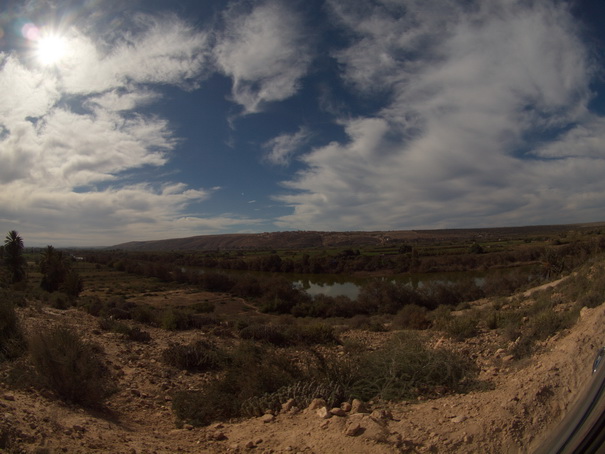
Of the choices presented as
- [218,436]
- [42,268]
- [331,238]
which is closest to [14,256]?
[42,268]

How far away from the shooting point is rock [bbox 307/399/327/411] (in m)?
4.89

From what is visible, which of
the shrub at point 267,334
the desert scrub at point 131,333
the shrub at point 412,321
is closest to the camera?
the desert scrub at point 131,333

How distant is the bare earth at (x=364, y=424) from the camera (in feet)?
11.9

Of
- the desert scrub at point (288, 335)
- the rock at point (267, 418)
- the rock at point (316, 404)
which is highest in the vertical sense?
the rock at point (316, 404)

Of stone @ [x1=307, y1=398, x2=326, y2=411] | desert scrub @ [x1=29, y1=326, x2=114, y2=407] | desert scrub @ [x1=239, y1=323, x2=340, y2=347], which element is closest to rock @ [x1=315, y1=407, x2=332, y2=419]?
stone @ [x1=307, y1=398, x2=326, y2=411]

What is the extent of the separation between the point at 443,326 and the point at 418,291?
13.5 meters

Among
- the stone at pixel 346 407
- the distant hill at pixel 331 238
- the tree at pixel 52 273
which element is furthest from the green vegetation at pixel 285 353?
the distant hill at pixel 331 238

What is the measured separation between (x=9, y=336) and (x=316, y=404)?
23.3ft

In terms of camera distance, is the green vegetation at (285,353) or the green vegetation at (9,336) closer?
the green vegetation at (285,353)

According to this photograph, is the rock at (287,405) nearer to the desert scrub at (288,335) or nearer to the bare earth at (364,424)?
the bare earth at (364,424)

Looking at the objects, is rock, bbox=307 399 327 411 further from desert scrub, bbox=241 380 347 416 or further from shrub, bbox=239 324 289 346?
shrub, bbox=239 324 289 346

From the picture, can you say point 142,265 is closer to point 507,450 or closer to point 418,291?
point 418,291

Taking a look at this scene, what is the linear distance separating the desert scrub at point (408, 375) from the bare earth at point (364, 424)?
13.0 inches

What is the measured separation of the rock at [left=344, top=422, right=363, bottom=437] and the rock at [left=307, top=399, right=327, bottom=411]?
967 mm
